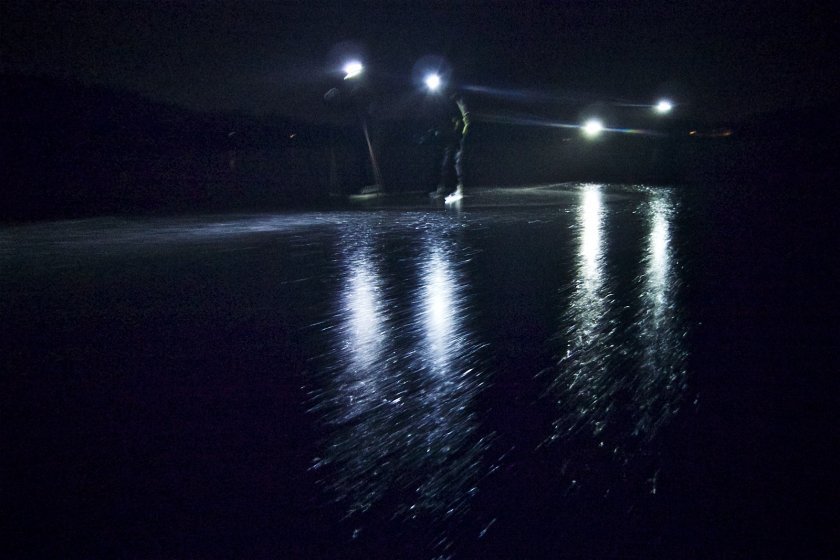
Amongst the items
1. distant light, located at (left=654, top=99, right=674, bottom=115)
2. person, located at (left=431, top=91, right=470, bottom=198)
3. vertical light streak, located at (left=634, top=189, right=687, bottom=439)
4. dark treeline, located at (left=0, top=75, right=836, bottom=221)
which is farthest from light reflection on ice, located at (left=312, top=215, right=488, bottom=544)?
distant light, located at (left=654, top=99, right=674, bottom=115)

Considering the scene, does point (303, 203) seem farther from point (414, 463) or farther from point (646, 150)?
point (646, 150)

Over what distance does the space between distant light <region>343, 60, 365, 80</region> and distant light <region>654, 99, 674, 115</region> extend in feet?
50.3

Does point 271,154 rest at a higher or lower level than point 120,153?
lower

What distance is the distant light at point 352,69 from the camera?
16016 millimetres

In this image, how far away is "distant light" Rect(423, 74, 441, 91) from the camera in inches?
645

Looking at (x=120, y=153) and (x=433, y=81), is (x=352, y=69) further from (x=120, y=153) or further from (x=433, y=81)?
(x=120, y=153)

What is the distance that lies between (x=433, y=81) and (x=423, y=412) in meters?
15.3

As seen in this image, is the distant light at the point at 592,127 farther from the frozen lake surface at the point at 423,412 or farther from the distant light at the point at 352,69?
the frozen lake surface at the point at 423,412

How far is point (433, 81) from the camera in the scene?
1656 centimetres

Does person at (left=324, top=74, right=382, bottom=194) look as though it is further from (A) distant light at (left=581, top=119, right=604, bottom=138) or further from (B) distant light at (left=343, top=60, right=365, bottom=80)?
(A) distant light at (left=581, top=119, right=604, bottom=138)

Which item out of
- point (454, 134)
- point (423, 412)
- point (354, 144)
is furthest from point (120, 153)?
point (423, 412)

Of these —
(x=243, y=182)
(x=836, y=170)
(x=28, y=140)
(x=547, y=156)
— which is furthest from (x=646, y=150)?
(x=28, y=140)

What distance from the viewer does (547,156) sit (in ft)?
94.9

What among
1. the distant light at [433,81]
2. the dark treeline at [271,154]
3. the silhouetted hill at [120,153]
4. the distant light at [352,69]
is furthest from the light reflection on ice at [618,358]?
the distant light at [352,69]
